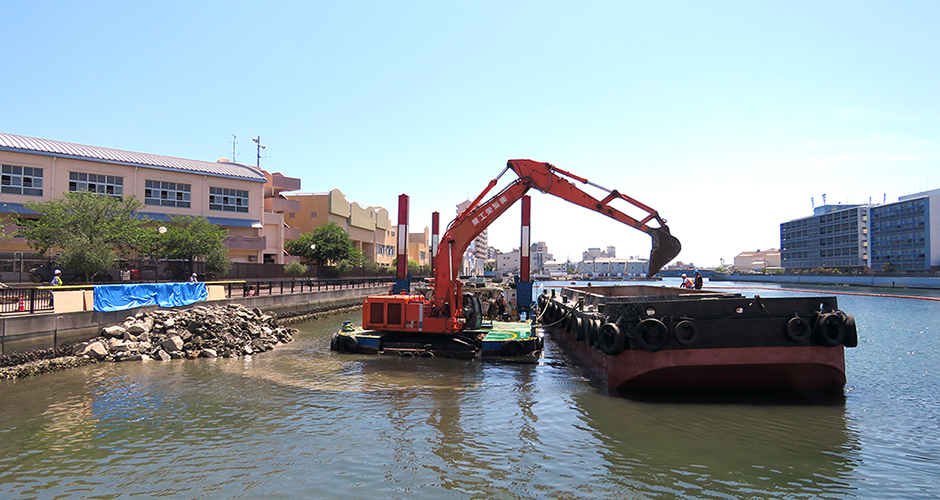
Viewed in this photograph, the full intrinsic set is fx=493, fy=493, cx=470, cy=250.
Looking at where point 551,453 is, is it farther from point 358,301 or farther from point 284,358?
point 358,301

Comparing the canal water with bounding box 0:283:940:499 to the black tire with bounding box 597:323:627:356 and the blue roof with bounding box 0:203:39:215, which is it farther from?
the blue roof with bounding box 0:203:39:215

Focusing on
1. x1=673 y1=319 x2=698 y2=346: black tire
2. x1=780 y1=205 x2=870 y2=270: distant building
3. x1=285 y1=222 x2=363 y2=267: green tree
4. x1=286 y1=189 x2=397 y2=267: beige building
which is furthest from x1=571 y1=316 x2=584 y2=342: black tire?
x1=780 y1=205 x2=870 y2=270: distant building

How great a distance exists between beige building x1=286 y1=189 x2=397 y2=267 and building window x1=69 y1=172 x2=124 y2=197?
2132 centimetres

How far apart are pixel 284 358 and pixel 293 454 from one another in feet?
32.4

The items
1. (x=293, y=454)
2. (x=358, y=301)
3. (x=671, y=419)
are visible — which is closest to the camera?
(x=293, y=454)

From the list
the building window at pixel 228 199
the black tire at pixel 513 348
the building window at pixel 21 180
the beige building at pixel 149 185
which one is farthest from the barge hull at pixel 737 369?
the building window at pixel 228 199

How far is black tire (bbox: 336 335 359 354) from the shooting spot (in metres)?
17.3

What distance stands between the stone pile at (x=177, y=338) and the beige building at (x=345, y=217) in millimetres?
41041

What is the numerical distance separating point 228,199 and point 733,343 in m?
47.3

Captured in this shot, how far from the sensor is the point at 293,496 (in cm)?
659

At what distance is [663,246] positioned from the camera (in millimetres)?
16172

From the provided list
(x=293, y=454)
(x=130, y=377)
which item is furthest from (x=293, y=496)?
(x=130, y=377)

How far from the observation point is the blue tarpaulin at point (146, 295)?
17656 mm

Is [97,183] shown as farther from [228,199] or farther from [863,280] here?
[863,280]
